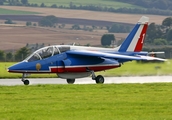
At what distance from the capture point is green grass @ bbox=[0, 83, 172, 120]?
18.5m

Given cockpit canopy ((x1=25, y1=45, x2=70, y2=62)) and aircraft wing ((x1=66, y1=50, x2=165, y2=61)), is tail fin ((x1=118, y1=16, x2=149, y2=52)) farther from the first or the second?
cockpit canopy ((x1=25, y1=45, x2=70, y2=62))

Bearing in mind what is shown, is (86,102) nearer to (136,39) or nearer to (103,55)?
(103,55)

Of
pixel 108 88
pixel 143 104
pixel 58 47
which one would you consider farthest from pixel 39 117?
pixel 58 47

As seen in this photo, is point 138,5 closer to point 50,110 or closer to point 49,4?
point 49,4

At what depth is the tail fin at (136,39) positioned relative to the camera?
3550cm

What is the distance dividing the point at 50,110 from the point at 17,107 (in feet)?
3.75

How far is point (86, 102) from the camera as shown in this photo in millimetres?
21188

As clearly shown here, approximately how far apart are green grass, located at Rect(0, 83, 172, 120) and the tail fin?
8.56 meters

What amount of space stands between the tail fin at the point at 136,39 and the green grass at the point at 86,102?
856cm

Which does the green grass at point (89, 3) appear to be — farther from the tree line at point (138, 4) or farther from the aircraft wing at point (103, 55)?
the aircraft wing at point (103, 55)

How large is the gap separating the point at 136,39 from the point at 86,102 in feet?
49.1

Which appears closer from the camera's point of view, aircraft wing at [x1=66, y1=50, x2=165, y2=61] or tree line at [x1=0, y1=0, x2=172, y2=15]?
aircraft wing at [x1=66, y1=50, x2=165, y2=61]

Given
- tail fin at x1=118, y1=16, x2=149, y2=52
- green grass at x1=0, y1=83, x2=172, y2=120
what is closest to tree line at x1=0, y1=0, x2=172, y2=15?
tail fin at x1=118, y1=16, x2=149, y2=52

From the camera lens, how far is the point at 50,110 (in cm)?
1928
